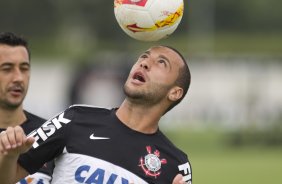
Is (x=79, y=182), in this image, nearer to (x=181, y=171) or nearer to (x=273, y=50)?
(x=181, y=171)

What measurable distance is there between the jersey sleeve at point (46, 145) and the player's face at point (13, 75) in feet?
4.54

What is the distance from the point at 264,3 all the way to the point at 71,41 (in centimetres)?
885

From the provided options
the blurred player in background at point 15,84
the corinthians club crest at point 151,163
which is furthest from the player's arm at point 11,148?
the blurred player in background at point 15,84

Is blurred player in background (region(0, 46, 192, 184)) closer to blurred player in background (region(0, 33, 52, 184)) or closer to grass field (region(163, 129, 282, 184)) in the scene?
blurred player in background (region(0, 33, 52, 184))

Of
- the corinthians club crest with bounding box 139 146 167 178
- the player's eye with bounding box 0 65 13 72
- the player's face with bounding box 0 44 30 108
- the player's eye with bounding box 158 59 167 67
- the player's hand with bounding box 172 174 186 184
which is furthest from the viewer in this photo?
A: the player's eye with bounding box 0 65 13 72

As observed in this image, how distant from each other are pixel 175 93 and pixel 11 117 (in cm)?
167

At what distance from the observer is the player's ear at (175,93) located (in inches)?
299

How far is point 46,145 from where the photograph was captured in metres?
7.00

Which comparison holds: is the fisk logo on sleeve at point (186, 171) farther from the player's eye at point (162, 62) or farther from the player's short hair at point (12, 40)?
the player's short hair at point (12, 40)

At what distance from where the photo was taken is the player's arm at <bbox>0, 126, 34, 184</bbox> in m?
6.31

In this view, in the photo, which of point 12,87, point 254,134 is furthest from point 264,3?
point 12,87

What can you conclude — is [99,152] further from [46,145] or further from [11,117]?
[11,117]

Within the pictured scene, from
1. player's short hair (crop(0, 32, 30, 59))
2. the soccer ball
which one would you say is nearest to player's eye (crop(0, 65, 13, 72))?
player's short hair (crop(0, 32, 30, 59))

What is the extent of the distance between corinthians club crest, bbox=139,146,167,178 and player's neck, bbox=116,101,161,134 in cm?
23
